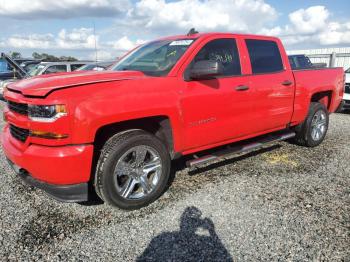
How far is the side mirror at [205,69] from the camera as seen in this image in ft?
11.2

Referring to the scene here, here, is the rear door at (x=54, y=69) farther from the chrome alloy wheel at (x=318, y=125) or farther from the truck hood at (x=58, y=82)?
the chrome alloy wheel at (x=318, y=125)

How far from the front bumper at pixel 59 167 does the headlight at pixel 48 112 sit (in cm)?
27

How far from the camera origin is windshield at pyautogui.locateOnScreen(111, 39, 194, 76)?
148 inches

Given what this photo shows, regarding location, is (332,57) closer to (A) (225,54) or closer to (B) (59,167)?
(A) (225,54)

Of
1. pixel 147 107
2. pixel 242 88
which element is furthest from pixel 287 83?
pixel 147 107

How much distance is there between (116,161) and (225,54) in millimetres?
2079

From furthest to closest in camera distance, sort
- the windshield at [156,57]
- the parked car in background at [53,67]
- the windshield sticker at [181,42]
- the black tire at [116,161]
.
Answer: the parked car in background at [53,67], the windshield sticker at [181,42], the windshield at [156,57], the black tire at [116,161]

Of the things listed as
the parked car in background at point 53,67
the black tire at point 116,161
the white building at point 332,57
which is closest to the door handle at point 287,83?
the black tire at point 116,161

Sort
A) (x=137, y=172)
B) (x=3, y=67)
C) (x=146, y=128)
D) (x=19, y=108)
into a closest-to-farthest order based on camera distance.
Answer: (x=19, y=108)
(x=137, y=172)
(x=146, y=128)
(x=3, y=67)

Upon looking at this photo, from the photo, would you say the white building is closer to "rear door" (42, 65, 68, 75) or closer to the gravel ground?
"rear door" (42, 65, 68, 75)

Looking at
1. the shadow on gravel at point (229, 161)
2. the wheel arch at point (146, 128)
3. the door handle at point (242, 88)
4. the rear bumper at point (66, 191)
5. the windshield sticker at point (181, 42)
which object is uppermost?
the windshield sticker at point (181, 42)

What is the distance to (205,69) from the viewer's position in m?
3.45

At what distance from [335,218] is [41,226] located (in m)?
2.94

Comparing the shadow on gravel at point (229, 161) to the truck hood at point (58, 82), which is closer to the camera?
the truck hood at point (58, 82)
